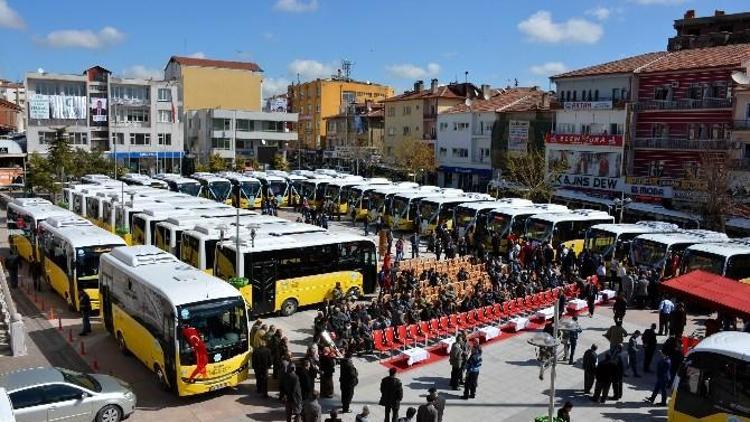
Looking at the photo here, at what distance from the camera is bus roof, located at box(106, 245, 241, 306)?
617 inches

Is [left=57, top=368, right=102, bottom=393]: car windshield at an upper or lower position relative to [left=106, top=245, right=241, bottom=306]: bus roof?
lower

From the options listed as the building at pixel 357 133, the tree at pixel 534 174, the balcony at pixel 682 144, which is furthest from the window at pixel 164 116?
the balcony at pixel 682 144

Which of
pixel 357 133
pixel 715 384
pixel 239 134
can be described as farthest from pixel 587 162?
pixel 239 134

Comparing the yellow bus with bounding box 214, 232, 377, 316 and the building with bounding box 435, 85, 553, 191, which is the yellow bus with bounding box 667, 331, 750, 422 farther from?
the building with bounding box 435, 85, 553, 191

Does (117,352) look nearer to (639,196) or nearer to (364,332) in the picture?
(364,332)

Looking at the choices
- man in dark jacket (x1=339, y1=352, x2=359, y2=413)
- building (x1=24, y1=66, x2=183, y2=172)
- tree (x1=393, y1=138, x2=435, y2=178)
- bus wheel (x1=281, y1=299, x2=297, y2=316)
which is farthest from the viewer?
building (x1=24, y1=66, x2=183, y2=172)

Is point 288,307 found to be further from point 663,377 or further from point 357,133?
point 357,133

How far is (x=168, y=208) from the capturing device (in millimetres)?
31734

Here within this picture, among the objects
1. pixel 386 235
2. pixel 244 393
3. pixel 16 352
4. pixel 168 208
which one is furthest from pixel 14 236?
pixel 244 393

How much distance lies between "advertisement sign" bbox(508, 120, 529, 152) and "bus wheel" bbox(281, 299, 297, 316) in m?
40.6

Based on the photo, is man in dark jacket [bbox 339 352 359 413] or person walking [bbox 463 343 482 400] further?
person walking [bbox 463 343 482 400]

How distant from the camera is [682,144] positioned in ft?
150

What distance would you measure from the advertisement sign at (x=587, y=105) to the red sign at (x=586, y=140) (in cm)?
241

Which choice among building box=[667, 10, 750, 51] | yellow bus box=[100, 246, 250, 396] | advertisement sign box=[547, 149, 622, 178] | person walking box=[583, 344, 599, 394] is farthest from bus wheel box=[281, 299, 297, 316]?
building box=[667, 10, 750, 51]
